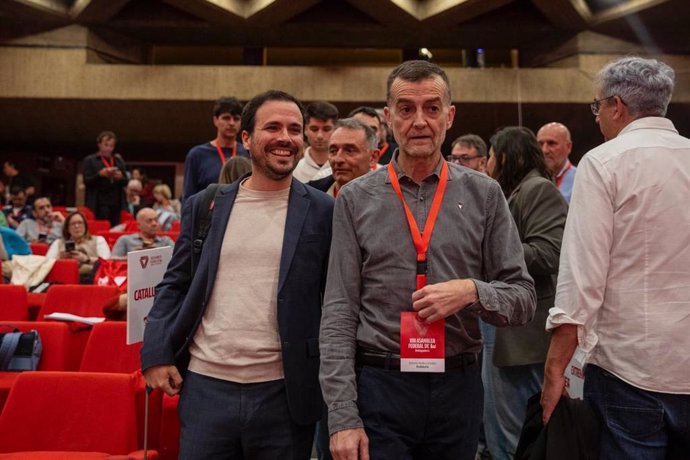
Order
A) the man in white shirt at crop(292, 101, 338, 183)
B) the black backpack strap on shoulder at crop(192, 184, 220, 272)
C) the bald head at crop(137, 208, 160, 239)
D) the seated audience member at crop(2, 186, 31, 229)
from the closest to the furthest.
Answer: the black backpack strap on shoulder at crop(192, 184, 220, 272)
the man in white shirt at crop(292, 101, 338, 183)
the bald head at crop(137, 208, 160, 239)
the seated audience member at crop(2, 186, 31, 229)

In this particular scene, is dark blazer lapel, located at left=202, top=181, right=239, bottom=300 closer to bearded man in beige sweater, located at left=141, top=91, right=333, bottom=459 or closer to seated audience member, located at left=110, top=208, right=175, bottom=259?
bearded man in beige sweater, located at left=141, top=91, right=333, bottom=459

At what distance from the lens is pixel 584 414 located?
4.99 ft

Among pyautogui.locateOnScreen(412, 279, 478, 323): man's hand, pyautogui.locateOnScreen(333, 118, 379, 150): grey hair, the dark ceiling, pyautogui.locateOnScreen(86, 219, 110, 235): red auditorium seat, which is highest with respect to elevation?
the dark ceiling

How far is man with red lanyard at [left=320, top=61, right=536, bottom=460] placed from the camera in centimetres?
137

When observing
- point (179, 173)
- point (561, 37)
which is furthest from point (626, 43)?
point (179, 173)

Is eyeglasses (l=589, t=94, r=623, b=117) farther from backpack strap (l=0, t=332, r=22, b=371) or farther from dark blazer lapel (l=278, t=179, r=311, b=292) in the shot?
backpack strap (l=0, t=332, r=22, b=371)

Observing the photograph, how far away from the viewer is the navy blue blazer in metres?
1.66

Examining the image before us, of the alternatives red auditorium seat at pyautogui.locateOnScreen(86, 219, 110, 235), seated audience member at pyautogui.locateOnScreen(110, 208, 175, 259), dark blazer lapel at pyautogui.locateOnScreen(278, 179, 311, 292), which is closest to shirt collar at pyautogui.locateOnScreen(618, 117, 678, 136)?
dark blazer lapel at pyautogui.locateOnScreen(278, 179, 311, 292)

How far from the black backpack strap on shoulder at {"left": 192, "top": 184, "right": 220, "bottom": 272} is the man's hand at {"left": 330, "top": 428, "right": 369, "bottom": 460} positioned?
0.71 meters

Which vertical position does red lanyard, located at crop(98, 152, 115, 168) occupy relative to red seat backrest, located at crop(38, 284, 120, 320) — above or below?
above

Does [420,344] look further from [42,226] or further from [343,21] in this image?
[343,21]

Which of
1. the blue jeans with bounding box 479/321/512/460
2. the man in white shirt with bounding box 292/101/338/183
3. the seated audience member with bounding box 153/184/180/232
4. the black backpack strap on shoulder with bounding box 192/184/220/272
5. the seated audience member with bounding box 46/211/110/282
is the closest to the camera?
the black backpack strap on shoulder with bounding box 192/184/220/272

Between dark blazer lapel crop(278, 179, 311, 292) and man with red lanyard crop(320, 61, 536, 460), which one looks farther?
dark blazer lapel crop(278, 179, 311, 292)

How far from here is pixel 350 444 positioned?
1.31 metres
